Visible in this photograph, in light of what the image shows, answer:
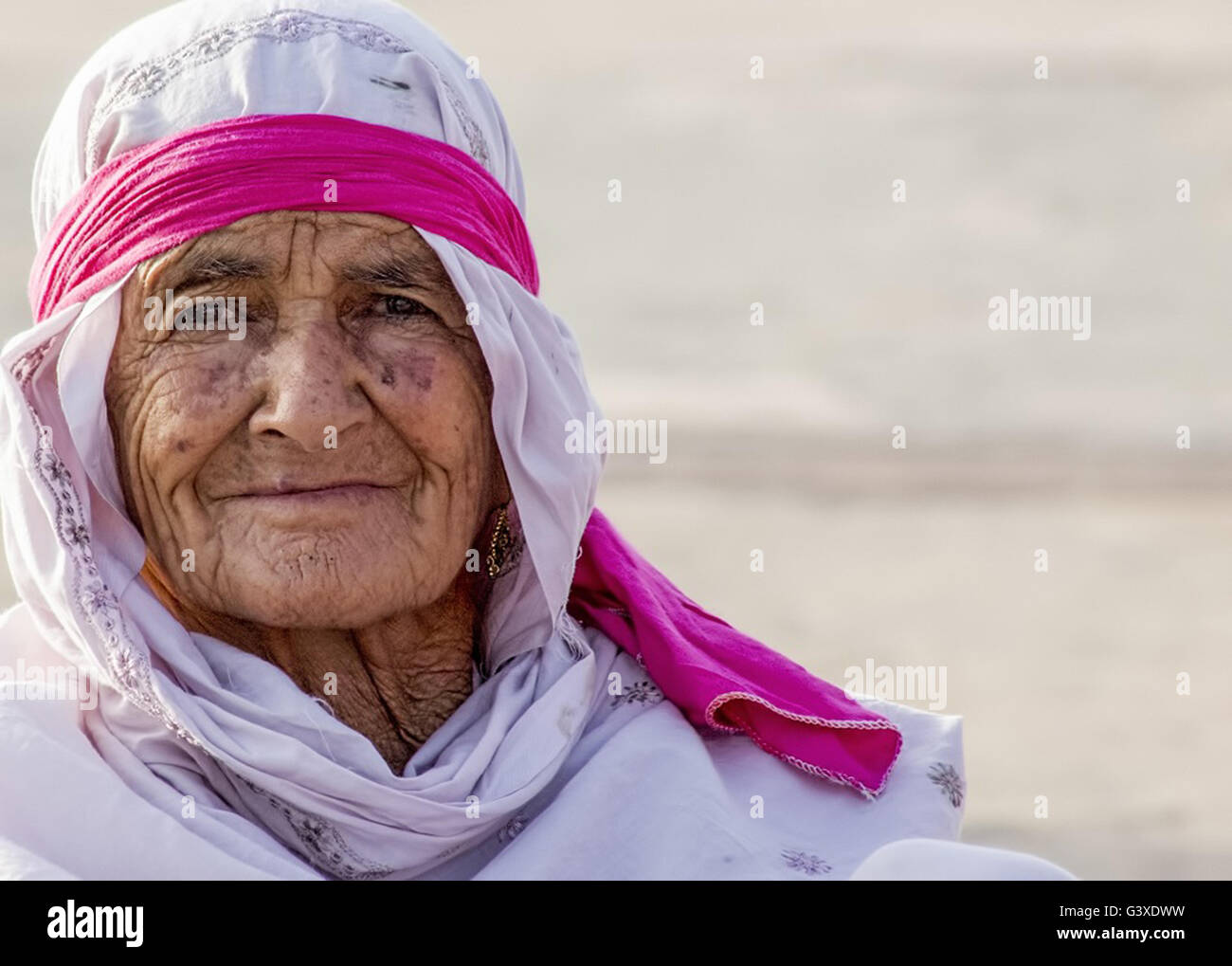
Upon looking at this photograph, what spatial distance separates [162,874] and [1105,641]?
209 inches

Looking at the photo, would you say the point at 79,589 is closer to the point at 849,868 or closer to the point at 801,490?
the point at 849,868

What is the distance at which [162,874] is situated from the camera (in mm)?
3002

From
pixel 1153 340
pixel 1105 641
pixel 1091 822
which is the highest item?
pixel 1153 340

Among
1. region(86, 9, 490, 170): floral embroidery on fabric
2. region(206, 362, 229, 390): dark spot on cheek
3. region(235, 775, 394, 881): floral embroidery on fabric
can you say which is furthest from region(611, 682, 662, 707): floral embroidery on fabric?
region(86, 9, 490, 170): floral embroidery on fabric

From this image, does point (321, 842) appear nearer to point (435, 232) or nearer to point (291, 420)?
point (291, 420)

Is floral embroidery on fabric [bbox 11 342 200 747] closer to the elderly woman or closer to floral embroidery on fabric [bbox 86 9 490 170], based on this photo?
the elderly woman

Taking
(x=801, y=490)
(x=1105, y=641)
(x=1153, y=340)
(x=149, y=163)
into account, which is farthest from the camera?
(x=1153, y=340)

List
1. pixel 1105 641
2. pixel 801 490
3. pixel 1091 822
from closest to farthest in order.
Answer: pixel 1091 822 < pixel 1105 641 < pixel 801 490

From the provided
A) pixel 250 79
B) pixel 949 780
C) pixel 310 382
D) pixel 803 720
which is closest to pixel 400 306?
pixel 310 382

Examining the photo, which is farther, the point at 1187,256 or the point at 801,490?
the point at 1187,256

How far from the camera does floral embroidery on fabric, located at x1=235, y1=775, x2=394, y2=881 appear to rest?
324 cm

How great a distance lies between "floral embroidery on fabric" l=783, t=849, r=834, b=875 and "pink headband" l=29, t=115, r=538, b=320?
38.2 inches

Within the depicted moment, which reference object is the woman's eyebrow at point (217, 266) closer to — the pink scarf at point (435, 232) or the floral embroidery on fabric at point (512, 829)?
the pink scarf at point (435, 232)

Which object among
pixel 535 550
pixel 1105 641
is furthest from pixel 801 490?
pixel 535 550
